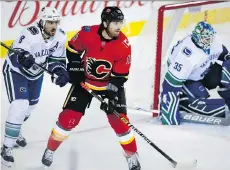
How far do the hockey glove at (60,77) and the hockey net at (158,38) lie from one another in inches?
40.1

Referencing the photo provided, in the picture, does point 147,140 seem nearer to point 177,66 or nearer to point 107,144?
point 107,144

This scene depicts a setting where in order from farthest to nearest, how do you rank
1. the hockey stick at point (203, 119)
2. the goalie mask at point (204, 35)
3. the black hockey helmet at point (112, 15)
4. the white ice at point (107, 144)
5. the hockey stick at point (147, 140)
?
1. the hockey stick at point (203, 119)
2. the goalie mask at point (204, 35)
3. the white ice at point (107, 144)
4. the hockey stick at point (147, 140)
5. the black hockey helmet at point (112, 15)

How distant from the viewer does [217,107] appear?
2789mm

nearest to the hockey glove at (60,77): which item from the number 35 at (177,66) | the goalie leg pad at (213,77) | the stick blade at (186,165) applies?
the stick blade at (186,165)

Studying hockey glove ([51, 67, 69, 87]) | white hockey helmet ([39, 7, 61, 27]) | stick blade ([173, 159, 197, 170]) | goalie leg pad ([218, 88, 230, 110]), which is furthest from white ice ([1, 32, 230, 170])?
white hockey helmet ([39, 7, 61, 27])

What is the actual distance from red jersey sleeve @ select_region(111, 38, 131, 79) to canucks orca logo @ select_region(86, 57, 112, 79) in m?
0.06

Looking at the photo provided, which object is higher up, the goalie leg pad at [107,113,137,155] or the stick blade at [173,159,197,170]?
the goalie leg pad at [107,113,137,155]

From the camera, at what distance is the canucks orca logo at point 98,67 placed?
1962mm

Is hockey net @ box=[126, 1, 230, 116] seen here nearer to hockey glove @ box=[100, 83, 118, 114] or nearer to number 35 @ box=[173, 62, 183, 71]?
number 35 @ box=[173, 62, 183, 71]

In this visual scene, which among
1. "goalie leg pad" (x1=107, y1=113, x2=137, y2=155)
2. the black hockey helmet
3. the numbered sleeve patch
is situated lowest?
"goalie leg pad" (x1=107, y1=113, x2=137, y2=155)

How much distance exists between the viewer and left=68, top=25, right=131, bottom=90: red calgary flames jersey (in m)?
1.90

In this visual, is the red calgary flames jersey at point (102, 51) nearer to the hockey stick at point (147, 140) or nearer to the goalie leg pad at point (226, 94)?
the hockey stick at point (147, 140)

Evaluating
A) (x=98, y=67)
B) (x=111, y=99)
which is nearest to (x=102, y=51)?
(x=98, y=67)

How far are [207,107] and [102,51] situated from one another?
1120 mm
